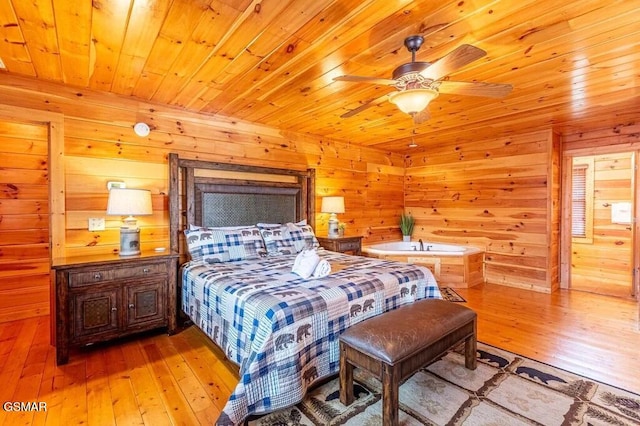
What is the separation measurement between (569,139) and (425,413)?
4655 millimetres

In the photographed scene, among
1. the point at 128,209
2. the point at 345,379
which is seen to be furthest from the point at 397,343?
the point at 128,209

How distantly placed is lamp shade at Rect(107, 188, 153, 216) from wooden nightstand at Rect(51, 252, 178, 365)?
398 mm

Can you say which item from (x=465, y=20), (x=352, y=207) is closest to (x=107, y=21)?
(x=465, y=20)

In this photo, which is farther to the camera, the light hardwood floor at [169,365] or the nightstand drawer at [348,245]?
the nightstand drawer at [348,245]

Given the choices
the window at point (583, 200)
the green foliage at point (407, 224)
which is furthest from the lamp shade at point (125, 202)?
the window at point (583, 200)

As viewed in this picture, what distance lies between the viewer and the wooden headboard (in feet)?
11.0

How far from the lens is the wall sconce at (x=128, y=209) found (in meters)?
2.71

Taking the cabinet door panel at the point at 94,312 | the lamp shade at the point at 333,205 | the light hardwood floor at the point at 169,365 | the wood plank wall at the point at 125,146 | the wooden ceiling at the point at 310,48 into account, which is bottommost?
the light hardwood floor at the point at 169,365

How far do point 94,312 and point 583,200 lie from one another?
7144mm

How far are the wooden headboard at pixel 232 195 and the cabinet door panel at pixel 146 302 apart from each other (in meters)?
0.52

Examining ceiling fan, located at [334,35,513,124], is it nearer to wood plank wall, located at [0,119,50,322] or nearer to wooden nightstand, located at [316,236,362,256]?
wooden nightstand, located at [316,236,362,256]

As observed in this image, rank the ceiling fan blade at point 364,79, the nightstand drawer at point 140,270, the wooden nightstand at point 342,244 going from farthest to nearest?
the wooden nightstand at point 342,244
the nightstand drawer at point 140,270
the ceiling fan blade at point 364,79

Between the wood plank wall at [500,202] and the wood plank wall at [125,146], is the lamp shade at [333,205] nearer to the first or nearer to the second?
the wood plank wall at [125,146]

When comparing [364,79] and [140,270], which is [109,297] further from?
[364,79]
